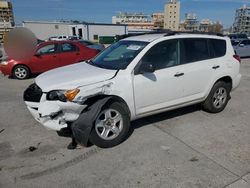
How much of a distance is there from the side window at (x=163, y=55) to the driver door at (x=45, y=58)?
19.7 ft

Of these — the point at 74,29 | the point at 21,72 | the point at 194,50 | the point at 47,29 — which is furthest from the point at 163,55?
the point at 47,29

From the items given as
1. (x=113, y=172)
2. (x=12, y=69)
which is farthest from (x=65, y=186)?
(x=12, y=69)

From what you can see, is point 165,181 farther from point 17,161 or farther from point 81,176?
point 17,161

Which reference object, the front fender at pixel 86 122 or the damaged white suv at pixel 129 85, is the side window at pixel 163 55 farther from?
the front fender at pixel 86 122

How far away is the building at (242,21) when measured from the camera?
274 feet

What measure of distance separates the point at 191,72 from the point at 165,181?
87.1 inches

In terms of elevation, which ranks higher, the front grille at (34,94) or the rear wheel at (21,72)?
the front grille at (34,94)

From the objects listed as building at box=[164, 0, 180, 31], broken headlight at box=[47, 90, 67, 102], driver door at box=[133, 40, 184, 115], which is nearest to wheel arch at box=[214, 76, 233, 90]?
driver door at box=[133, 40, 184, 115]

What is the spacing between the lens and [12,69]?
854 centimetres

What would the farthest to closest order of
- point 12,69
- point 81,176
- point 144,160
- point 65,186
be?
1. point 12,69
2. point 144,160
3. point 81,176
4. point 65,186

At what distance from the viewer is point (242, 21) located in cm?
8581

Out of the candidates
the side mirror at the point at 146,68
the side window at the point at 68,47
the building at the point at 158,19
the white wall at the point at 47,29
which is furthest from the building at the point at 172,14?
the side mirror at the point at 146,68

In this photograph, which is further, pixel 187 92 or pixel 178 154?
pixel 187 92

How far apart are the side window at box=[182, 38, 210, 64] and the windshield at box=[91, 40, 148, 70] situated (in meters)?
0.85
